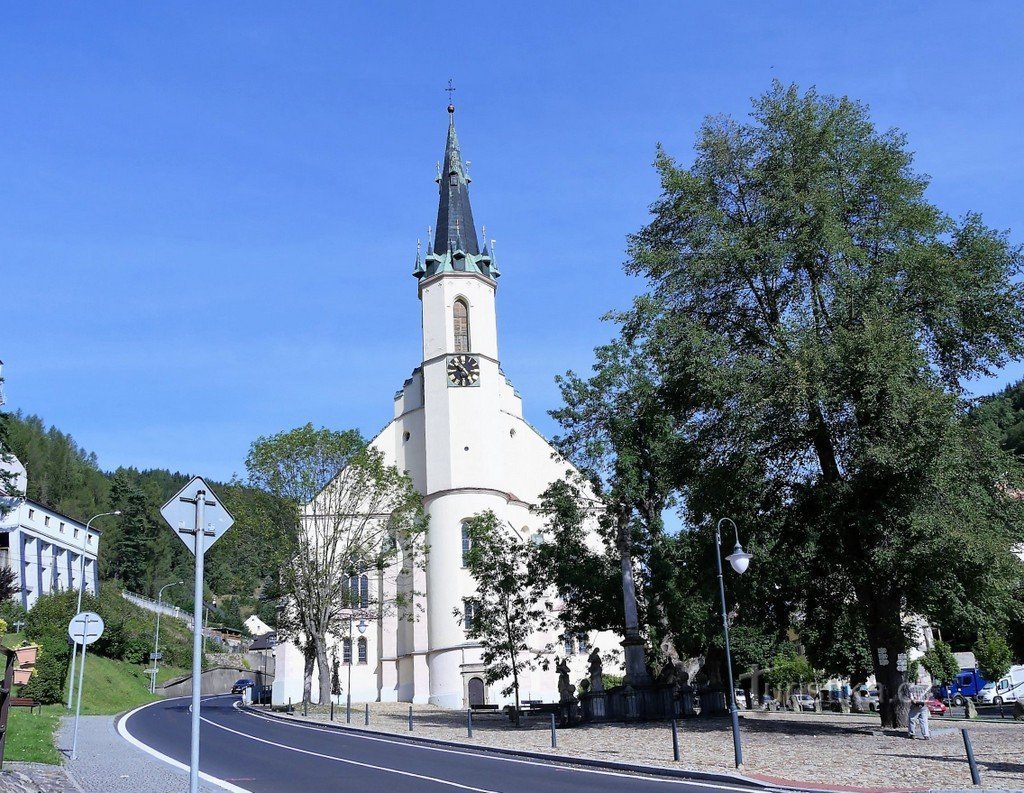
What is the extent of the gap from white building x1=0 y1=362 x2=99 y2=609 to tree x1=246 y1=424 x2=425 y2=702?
24133 millimetres

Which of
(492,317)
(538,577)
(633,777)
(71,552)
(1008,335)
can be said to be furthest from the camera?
(71,552)

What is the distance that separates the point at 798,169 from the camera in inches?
1020

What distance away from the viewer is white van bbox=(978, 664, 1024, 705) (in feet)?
163

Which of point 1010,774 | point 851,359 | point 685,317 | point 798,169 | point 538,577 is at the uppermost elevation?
point 798,169

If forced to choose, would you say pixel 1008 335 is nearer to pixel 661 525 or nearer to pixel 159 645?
pixel 661 525

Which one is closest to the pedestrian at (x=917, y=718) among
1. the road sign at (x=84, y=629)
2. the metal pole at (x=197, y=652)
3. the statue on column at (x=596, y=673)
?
the statue on column at (x=596, y=673)

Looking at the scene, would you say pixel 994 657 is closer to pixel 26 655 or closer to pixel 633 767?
pixel 633 767

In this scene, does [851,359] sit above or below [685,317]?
below

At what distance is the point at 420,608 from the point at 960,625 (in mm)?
33979

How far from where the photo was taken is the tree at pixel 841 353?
21.7 metres

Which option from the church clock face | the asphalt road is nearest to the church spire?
the church clock face

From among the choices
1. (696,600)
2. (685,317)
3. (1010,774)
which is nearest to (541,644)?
(696,600)

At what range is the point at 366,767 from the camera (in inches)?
747

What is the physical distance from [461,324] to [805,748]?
42.0 m
